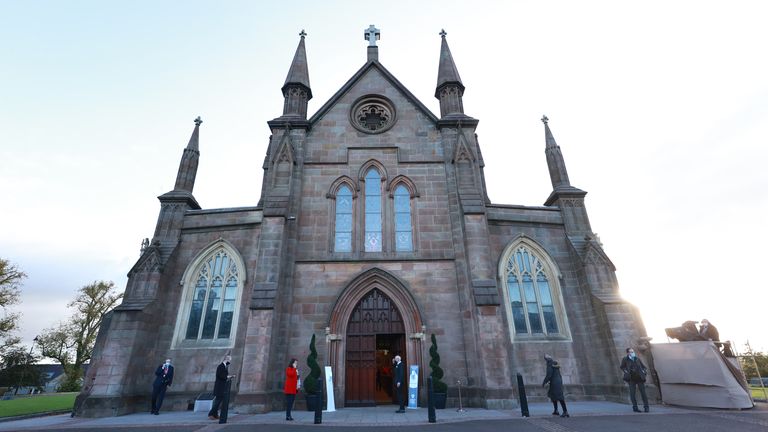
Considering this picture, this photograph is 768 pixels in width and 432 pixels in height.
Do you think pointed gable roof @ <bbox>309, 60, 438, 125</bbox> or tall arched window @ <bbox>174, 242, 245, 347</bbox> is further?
pointed gable roof @ <bbox>309, 60, 438, 125</bbox>

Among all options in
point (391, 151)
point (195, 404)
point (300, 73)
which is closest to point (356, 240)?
point (391, 151)

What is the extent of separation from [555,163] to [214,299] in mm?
16497

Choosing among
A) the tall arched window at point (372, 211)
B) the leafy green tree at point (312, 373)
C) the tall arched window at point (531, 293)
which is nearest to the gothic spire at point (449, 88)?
the tall arched window at point (372, 211)

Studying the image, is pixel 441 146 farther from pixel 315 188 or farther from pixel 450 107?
pixel 315 188

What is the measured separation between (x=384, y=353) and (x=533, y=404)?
6040 mm

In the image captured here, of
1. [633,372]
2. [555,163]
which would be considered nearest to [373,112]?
[555,163]

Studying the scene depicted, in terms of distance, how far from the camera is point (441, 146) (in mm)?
16500

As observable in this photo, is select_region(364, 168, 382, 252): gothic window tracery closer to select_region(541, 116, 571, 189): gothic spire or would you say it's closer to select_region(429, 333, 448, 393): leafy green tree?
select_region(429, 333, 448, 393): leafy green tree

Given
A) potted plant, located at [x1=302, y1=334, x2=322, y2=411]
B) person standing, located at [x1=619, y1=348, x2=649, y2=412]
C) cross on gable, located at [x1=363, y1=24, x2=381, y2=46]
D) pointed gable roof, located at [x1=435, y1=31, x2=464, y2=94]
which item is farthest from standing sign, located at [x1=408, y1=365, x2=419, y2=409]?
cross on gable, located at [x1=363, y1=24, x2=381, y2=46]

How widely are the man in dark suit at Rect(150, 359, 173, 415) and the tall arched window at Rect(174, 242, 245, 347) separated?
1.43 metres

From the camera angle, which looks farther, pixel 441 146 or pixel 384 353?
pixel 441 146

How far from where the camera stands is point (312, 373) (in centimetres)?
1167

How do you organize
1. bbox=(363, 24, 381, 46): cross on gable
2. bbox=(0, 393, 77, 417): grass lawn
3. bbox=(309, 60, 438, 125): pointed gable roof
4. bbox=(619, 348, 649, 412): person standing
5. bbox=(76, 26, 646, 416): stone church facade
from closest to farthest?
bbox=(619, 348, 649, 412): person standing, bbox=(76, 26, 646, 416): stone church facade, bbox=(0, 393, 77, 417): grass lawn, bbox=(309, 60, 438, 125): pointed gable roof, bbox=(363, 24, 381, 46): cross on gable

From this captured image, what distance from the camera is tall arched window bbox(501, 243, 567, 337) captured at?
1384cm
